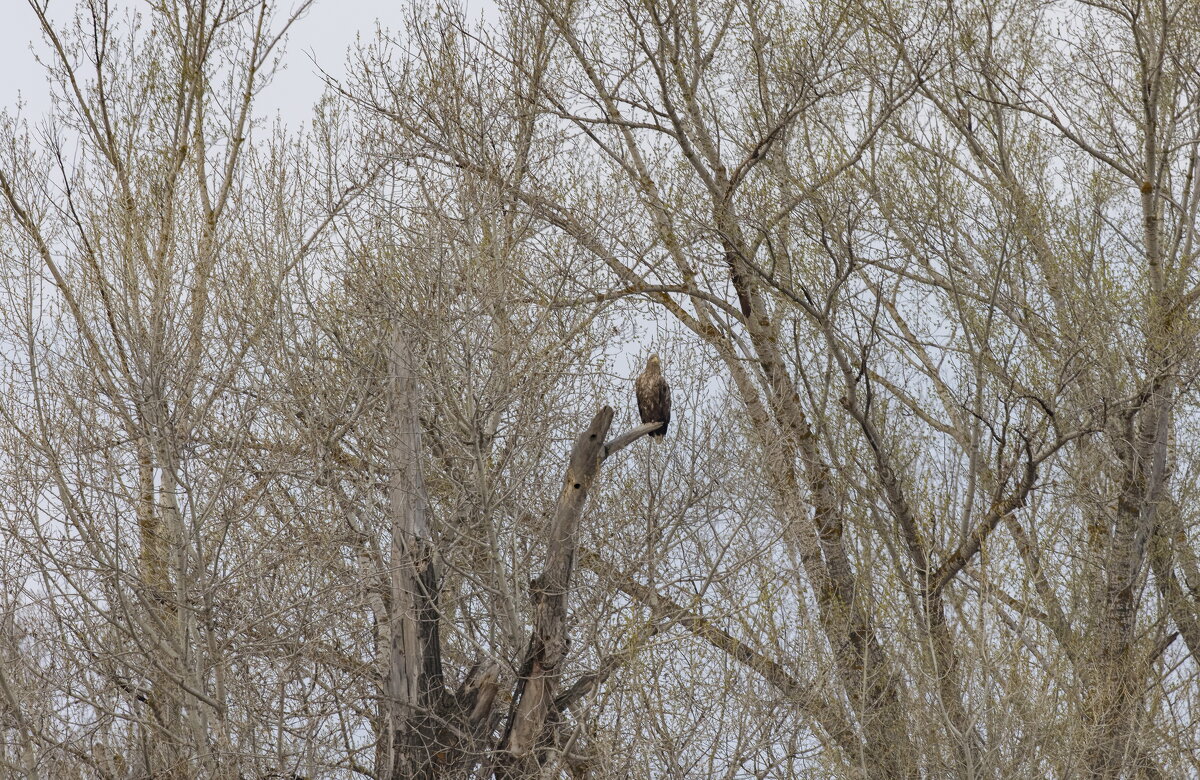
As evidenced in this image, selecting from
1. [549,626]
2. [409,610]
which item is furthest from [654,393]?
[409,610]

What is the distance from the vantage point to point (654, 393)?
9.08 meters

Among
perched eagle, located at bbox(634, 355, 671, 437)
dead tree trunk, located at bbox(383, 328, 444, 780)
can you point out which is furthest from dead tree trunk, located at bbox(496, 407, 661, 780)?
perched eagle, located at bbox(634, 355, 671, 437)

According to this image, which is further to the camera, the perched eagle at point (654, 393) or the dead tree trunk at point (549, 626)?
the perched eagle at point (654, 393)

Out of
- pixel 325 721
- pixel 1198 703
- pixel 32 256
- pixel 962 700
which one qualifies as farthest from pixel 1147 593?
pixel 32 256

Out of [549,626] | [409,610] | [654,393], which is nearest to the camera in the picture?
[549,626]

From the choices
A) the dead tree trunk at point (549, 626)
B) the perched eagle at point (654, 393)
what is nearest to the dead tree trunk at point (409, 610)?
the dead tree trunk at point (549, 626)

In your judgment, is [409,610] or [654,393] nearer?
[409,610]

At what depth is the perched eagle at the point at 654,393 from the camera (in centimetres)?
906

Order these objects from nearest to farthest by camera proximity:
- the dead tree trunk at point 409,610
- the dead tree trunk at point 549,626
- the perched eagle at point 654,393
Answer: the dead tree trunk at point 549,626 < the dead tree trunk at point 409,610 < the perched eagle at point 654,393

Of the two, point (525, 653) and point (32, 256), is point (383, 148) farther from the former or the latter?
point (525, 653)

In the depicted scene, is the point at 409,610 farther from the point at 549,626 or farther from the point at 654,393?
the point at 654,393

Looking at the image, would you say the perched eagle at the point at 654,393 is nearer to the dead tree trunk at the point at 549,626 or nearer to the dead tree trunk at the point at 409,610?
the dead tree trunk at the point at 549,626

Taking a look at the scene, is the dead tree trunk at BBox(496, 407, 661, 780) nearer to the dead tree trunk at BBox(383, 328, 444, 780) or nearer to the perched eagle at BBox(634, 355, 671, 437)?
the dead tree trunk at BBox(383, 328, 444, 780)

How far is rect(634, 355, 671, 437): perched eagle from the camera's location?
906 cm
